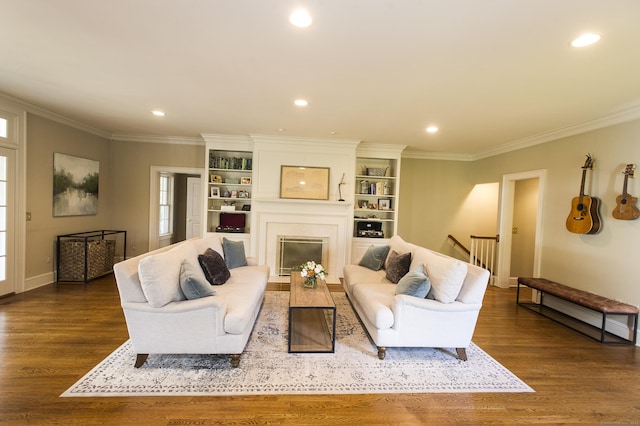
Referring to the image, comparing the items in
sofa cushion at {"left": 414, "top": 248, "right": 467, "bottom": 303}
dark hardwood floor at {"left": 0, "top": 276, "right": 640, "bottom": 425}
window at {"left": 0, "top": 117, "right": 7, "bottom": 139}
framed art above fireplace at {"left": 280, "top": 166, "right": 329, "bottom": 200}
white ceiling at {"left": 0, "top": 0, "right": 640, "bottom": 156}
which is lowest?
dark hardwood floor at {"left": 0, "top": 276, "right": 640, "bottom": 425}

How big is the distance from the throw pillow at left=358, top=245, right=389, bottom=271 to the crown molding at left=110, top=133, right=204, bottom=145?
403 centimetres

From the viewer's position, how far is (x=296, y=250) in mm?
5473

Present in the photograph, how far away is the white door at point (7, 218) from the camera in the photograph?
3801mm

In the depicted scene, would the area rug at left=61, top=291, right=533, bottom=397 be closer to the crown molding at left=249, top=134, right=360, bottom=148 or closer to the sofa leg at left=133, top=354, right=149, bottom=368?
the sofa leg at left=133, top=354, right=149, bottom=368

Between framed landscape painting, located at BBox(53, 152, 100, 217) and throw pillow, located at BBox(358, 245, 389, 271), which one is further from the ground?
framed landscape painting, located at BBox(53, 152, 100, 217)

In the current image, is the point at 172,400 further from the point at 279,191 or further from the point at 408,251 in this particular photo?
the point at 279,191

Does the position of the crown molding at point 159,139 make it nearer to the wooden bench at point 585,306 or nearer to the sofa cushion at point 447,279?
the sofa cushion at point 447,279

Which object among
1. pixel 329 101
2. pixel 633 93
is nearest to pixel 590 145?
pixel 633 93

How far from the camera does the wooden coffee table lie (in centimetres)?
271

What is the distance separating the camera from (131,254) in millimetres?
5840

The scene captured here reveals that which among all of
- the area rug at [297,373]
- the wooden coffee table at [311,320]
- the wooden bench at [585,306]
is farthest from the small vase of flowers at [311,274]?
the wooden bench at [585,306]

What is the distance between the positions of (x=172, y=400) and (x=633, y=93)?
4976mm

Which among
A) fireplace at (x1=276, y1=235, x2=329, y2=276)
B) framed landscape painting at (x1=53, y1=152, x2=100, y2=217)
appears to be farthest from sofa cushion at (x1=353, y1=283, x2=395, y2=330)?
framed landscape painting at (x1=53, y1=152, x2=100, y2=217)

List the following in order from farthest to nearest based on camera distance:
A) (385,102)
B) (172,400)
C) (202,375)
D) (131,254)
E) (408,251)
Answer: (131,254), (408,251), (385,102), (202,375), (172,400)
